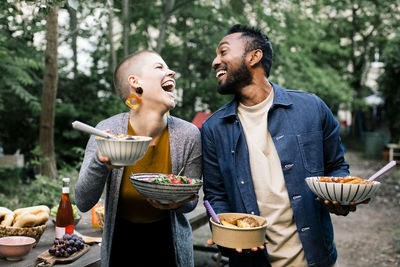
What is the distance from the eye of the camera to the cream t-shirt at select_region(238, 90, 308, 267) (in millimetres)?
2227

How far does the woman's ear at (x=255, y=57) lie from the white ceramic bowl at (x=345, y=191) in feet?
2.75

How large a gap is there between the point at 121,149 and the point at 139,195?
520 millimetres

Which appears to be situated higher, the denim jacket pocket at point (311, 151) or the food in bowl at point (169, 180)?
the denim jacket pocket at point (311, 151)

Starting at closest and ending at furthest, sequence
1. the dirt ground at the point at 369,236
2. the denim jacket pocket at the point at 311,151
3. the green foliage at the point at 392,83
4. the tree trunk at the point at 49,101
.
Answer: the denim jacket pocket at the point at 311,151
the dirt ground at the point at 369,236
the tree trunk at the point at 49,101
the green foliage at the point at 392,83

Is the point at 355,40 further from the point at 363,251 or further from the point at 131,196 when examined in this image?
the point at 131,196

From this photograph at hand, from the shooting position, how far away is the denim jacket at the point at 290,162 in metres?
2.23

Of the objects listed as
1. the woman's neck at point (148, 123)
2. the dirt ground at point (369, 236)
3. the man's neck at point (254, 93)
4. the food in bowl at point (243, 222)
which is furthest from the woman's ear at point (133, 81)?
the dirt ground at point (369, 236)

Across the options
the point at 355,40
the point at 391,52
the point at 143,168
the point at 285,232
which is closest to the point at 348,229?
the point at 285,232

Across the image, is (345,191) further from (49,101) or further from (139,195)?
(49,101)

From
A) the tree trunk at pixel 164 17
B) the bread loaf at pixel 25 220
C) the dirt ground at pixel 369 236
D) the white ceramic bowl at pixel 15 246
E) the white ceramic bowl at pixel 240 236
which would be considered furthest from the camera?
the tree trunk at pixel 164 17

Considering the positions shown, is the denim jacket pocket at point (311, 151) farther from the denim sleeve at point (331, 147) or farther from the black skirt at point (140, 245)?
the black skirt at point (140, 245)

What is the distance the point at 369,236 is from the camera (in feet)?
23.5

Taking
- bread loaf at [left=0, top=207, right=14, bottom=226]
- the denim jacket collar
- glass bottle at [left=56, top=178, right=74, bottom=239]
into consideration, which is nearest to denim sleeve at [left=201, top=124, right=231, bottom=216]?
the denim jacket collar

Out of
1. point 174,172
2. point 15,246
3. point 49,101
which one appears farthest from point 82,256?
point 49,101
